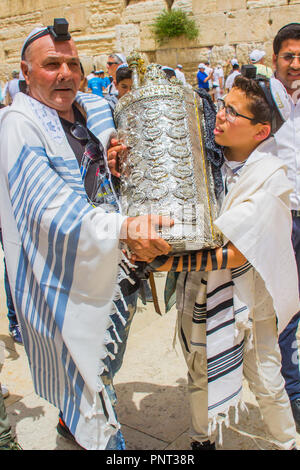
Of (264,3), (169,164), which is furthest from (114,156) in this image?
(264,3)

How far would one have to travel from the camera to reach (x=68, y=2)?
1460cm

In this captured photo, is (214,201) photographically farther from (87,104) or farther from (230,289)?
(87,104)

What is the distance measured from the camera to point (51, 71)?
191 centimetres

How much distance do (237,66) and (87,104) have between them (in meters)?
10.7

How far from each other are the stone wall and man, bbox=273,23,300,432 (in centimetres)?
1010

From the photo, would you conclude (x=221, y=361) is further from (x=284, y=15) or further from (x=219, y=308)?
(x=284, y=15)

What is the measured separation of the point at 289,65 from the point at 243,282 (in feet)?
4.96

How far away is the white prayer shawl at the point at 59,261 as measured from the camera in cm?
170

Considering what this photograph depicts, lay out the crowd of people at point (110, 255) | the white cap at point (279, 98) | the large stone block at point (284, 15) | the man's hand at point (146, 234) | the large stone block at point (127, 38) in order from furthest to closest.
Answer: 1. the large stone block at point (127, 38)
2. the large stone block at point (284, 15)
3. the white cap at point (279, 98)
4. the crowd of people at point (110, 255)
5. the man's hand at point (146, 234)

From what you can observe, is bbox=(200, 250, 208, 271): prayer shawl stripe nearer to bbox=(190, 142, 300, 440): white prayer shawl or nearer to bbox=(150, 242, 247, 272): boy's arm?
bbox=(150, 242, 247, 272): boy's arm

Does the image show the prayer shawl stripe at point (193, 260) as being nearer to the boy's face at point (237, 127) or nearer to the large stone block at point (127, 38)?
the boy's face at point (237, 127)

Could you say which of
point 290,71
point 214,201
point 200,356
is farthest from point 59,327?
point 290,71

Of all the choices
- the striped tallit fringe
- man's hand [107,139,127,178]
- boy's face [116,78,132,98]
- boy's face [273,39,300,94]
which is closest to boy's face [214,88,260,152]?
man's hand [107,139,127,178]

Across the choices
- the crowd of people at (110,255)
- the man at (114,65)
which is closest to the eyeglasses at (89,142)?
the crowd of people at (110,255)
